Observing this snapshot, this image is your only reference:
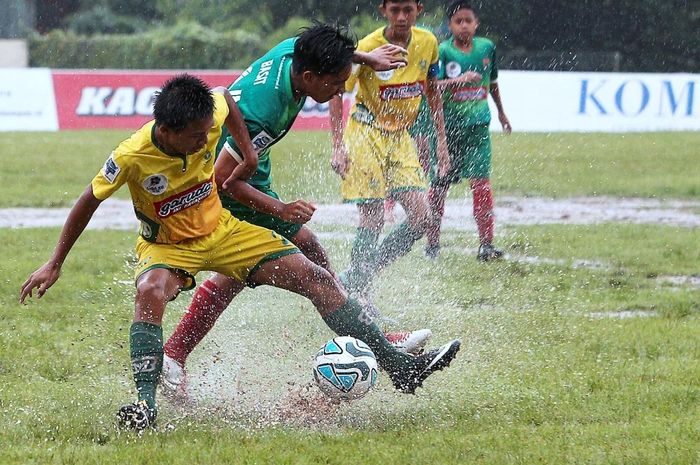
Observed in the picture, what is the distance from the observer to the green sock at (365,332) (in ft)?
15.3

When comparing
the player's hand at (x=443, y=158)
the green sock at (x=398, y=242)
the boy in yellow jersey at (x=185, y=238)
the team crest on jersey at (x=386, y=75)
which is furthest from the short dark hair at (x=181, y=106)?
the player's hand at (x=443, y=158)

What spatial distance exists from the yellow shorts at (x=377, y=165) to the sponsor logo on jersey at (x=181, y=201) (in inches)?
80.6

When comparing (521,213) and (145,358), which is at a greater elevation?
(145,358)

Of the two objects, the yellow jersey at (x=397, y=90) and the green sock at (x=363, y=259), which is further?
the yellow jersey at (x=397, y=90)

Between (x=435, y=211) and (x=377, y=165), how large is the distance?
1.92 m

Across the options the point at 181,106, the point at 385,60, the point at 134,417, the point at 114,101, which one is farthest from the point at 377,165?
the point at 114,101

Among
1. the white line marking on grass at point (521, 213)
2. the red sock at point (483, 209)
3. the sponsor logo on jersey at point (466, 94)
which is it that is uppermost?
the sponsor logo on jersey at point (466, 94)

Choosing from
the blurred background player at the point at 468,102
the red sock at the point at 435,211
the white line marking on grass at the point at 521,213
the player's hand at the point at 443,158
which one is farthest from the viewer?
the white line marking on grass at the point at 521,213

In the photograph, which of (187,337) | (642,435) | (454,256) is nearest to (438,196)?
(454,256)

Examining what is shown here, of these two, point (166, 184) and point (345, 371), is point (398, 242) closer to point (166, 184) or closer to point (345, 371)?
point (345, 371)

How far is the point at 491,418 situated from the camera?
4395 millimetres

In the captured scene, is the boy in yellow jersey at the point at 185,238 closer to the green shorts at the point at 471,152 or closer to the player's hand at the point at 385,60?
the player's hand at the point at 385,60

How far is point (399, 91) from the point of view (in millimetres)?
6785

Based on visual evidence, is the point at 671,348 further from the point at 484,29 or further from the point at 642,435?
the point at 484,29
